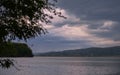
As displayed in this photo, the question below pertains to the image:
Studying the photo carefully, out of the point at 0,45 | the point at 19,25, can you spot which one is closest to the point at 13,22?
the point at 19,25

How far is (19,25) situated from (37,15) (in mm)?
914

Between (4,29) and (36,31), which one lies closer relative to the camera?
(4,29)

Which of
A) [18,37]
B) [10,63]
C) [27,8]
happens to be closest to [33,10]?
[27,8]

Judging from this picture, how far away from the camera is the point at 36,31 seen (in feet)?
48.2

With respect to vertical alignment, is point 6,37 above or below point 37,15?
below

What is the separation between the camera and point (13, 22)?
1395 cm

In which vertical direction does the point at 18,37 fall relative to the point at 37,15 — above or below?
below

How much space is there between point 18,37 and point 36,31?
0.80 meters

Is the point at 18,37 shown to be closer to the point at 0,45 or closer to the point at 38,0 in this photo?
the point at 0,45

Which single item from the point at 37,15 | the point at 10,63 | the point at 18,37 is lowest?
the point at 10,63

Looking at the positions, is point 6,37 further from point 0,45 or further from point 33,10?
point 33,10

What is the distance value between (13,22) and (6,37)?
31.2 inches

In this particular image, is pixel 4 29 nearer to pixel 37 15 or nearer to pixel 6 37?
pixel 6 37

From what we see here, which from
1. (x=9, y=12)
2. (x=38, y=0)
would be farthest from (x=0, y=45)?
(x=38, y=0)
